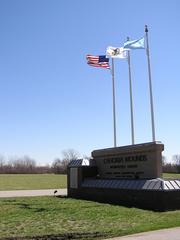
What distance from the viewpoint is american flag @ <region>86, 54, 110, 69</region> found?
29.2 metres

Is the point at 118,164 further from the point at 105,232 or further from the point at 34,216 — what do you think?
the point at 105,232

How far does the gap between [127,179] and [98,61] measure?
9179 millimetres

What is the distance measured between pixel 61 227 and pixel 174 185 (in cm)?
722

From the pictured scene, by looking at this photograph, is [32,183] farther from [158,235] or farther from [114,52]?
[158,235]

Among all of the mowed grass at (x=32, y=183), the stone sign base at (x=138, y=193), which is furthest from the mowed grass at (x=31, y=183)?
the stone sign base at (x=138, y=193)

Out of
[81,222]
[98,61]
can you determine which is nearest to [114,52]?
[98,61]

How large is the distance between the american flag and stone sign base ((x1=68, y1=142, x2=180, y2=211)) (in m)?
5.71

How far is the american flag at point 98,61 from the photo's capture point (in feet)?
95.7

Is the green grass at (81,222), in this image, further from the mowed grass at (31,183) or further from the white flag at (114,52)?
the mowed grass at (31,183)

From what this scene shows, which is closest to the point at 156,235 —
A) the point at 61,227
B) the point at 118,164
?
the point at 61,227

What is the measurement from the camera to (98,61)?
29.5 meters

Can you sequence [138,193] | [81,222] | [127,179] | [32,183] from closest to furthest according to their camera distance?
[81,222] → [138,193] → [127,179] → [32,183]

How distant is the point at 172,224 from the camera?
13438 millimetres

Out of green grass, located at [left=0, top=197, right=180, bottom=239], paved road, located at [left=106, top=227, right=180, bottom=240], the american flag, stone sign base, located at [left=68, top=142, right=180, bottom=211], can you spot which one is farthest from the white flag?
paved road, located at [left=106, top=227, right=180, bottom=240]
